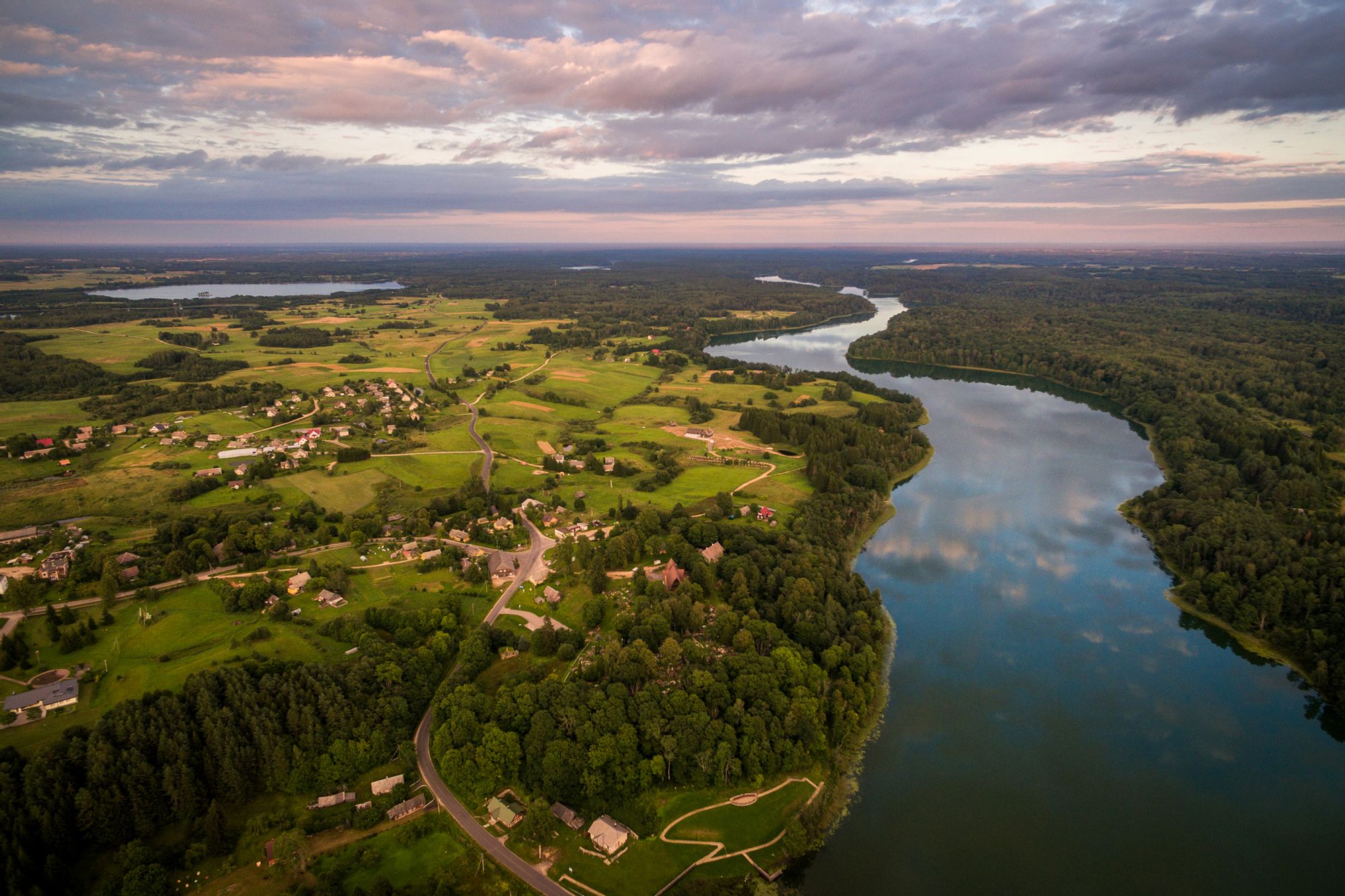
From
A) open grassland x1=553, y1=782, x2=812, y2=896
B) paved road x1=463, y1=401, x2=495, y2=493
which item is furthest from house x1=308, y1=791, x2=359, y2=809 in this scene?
paved road x1=463, y1=401, x2=495, y2=493

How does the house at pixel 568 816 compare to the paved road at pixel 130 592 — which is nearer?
the house at pixel 568 816

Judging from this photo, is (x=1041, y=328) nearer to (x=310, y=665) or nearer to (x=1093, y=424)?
(x=1093, y=424)

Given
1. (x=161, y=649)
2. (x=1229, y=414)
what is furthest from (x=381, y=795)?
(x=1229, y=414)

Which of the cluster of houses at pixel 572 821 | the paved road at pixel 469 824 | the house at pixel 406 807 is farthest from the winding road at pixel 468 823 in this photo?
the cluster of houses at pixel 572 821

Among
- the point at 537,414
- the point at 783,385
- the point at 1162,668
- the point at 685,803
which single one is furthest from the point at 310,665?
the point at 783,385

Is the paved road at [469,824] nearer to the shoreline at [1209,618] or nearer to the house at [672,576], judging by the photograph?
the house at [672,576]

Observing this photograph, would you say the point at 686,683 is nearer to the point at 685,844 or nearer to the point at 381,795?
the point at 685,844
